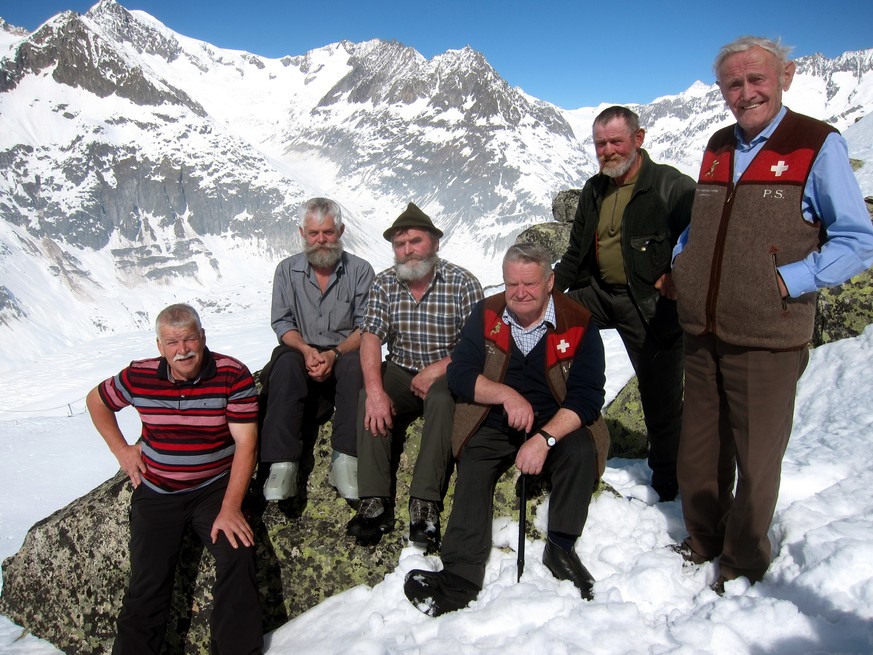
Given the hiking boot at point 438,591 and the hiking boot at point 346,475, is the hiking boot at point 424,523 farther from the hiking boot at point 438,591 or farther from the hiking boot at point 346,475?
the hiking boot at point 346,475

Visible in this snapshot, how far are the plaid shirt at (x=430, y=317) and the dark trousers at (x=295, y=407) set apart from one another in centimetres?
39

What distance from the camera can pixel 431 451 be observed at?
14.7ft

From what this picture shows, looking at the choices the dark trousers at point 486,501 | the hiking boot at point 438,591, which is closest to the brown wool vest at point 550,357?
the dark trousers at point 486,501

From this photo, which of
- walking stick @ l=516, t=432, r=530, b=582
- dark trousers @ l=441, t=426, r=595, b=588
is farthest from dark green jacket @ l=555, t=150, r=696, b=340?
walking stick @ l=516, t=432, r=530, b=582

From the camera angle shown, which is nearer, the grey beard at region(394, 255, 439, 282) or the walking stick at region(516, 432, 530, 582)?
the walking stick at region(516, 432, 530, 582)

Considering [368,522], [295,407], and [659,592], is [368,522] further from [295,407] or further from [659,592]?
[659,592]

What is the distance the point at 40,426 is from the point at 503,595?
70.3 m

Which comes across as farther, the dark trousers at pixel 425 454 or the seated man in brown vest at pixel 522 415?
the dark trousers at pixel 425 454

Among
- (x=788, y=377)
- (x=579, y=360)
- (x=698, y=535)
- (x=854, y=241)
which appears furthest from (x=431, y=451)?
(x=854, y=241)

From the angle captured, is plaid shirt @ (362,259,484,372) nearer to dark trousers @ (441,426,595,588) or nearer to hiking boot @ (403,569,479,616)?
dark trousers @ (441,426,595,588)

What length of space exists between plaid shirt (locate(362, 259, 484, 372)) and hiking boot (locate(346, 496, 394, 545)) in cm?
117

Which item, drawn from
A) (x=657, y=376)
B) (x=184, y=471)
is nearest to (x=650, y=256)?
(x=657, y=376)

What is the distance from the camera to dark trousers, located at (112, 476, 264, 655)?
4.11m

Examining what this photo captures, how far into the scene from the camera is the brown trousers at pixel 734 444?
3504mm
